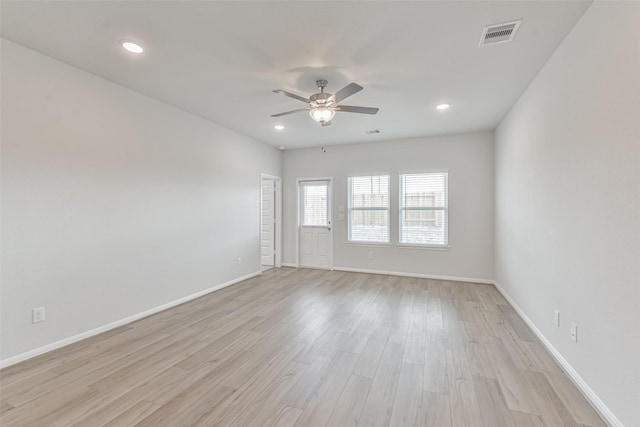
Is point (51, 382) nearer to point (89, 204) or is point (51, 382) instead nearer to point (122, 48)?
point (89, 204)

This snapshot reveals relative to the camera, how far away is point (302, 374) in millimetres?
2355

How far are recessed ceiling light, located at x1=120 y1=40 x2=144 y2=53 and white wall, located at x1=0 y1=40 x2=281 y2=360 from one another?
0.85 metres

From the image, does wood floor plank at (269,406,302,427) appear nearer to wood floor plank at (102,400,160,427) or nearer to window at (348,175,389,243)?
wood floor plank at (102,400,160,427)

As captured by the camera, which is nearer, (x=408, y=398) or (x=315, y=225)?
(x=408, y=398)

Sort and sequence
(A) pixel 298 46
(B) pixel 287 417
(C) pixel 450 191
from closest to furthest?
(B) pixel 287 417 → (A) pixel 298 46 → (C) pixel 450 191

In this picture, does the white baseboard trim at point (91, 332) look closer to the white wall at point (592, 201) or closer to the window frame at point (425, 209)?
the window frame at point (425, 209)

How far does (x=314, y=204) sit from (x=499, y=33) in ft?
15.9

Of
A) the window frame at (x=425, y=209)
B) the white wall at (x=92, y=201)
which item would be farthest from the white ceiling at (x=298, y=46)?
the window frame at (x=425, y=209)

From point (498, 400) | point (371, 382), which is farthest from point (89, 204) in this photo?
point (498, 400)

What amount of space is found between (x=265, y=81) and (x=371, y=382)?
3170mm

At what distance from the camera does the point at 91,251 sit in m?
3.05

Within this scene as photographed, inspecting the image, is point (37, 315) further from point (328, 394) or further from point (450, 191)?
point (450, 191)

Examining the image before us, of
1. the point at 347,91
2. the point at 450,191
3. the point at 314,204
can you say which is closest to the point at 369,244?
the point at 314,204

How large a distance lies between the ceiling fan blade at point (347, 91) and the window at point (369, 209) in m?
3.26
